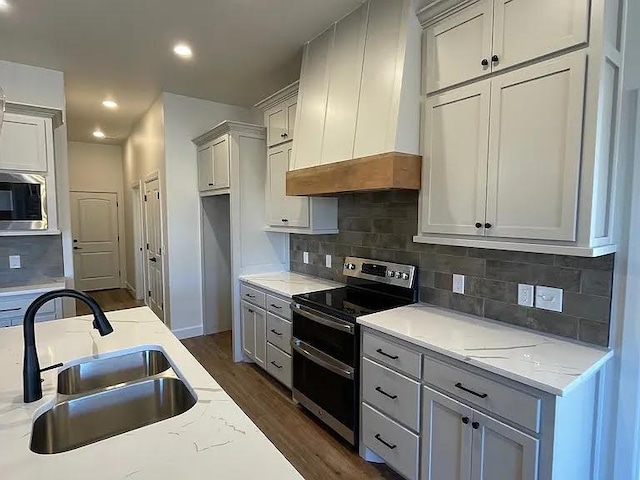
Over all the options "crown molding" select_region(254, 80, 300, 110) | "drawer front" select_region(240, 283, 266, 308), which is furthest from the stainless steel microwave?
"crown molding" select_region(254, 80, 300, 110)

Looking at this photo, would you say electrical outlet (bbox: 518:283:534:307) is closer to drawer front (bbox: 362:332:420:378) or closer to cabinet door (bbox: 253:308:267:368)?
drawer front (bbox: 362:332:420:378)

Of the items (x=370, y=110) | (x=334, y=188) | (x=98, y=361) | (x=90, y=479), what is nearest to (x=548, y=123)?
(x=370, y=110)

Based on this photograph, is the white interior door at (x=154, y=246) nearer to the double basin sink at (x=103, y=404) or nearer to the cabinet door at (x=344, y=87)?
the cabinet door at (x=344, y=87)

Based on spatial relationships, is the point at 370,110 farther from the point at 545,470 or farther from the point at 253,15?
the point at 545,470

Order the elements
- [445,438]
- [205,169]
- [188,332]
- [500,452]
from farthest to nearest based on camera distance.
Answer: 1. [188,332]
2. [205,169]
3. [445,438]
4. [500,452]

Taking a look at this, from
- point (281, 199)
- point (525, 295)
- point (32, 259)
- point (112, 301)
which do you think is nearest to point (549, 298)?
point (525, 295)

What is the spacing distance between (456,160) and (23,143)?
11.0ft

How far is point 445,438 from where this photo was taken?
173cm

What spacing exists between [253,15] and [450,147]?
169 cm

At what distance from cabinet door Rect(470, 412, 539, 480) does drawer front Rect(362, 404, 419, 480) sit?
358mm

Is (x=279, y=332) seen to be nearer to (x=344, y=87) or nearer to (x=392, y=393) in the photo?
(x=392, y=393)

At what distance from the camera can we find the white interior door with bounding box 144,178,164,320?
474 cm

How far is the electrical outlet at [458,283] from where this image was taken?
2260mm

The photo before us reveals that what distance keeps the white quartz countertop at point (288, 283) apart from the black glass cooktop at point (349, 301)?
0.67ft
